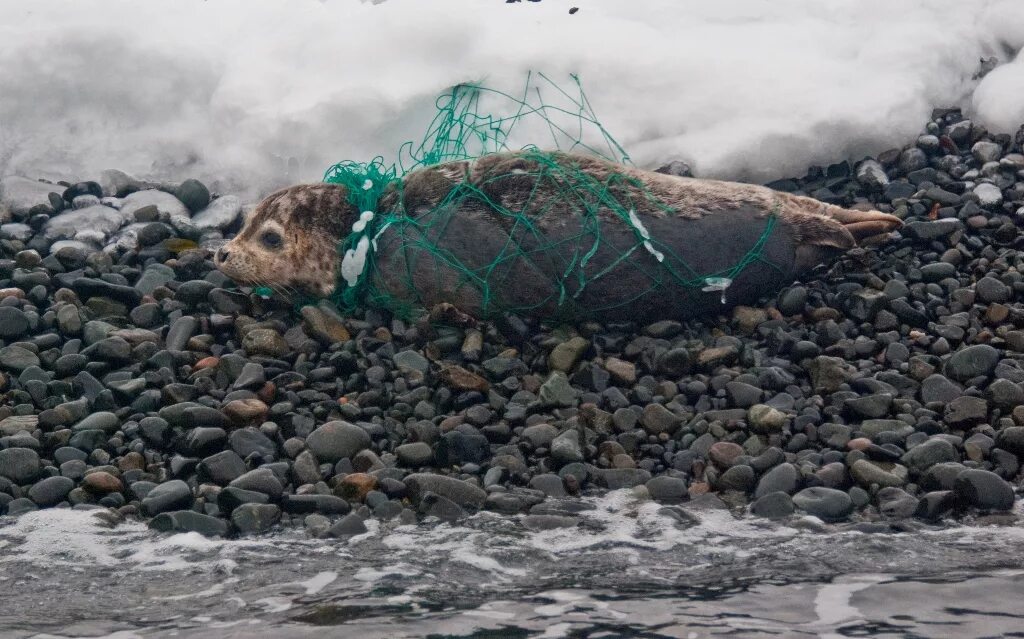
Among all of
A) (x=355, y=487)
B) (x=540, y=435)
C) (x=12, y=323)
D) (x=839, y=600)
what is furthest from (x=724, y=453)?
(x=12, y=323)

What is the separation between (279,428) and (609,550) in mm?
1660

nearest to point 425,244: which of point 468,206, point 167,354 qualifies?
point 468,206

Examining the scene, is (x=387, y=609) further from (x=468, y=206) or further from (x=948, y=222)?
(x=948, y=222)

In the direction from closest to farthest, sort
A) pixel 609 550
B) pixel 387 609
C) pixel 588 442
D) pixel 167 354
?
pixel 387 609, pixel 609 550, pixel 588 442, pixel 167 354

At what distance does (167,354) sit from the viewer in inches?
208

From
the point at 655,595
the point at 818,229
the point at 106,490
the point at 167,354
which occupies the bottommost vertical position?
the point at 655,595

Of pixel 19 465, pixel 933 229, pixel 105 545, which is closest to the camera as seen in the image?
pixel 105 545

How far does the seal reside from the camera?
18.4 feet

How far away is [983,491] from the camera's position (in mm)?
4027

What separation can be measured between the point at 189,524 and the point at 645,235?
103 inches

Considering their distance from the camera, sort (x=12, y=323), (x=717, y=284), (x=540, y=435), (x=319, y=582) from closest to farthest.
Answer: (x=319, y=582) < (x=540, y=435) < (x=12, y=323) < (x=717, y=284)

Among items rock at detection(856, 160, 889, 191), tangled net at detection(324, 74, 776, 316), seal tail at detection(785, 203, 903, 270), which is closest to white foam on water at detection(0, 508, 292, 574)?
tangled net at detection(324, 74, 776, 316)

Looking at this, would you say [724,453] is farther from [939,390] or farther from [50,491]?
[50,491]

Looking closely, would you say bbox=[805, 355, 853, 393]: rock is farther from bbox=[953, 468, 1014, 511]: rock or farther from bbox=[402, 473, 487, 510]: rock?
bbox=[402, 473, 487, 510]: rock
